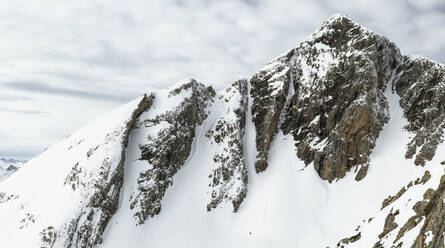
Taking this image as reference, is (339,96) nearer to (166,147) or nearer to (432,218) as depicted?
(166,147)

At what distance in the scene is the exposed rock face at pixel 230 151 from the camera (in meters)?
69.9

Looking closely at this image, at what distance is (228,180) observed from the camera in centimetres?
7188

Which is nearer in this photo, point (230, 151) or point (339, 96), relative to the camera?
point (230, 151)

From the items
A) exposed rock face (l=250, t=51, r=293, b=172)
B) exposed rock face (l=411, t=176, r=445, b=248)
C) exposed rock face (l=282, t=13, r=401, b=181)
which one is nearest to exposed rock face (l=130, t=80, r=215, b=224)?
exposed rock face (l=250, t=51, r=293, b=172)

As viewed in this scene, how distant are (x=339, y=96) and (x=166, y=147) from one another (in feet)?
139

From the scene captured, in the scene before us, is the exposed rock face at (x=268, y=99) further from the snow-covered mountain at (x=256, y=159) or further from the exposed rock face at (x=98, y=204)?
the exposed rock face at (x=98, y=204)

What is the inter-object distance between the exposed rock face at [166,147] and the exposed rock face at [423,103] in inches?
1887

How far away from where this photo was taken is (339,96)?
75500 mm

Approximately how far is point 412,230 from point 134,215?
162 feet

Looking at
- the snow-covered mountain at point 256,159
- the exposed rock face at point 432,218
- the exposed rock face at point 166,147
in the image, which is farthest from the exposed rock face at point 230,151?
the exposed rock face at point 432,218

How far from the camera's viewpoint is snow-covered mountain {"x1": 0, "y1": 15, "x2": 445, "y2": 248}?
59438 mm

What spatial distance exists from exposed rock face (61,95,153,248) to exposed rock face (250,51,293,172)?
3120cm

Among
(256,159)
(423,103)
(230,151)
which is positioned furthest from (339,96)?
(230,151)

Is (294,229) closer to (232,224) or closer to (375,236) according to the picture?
(232,224)
